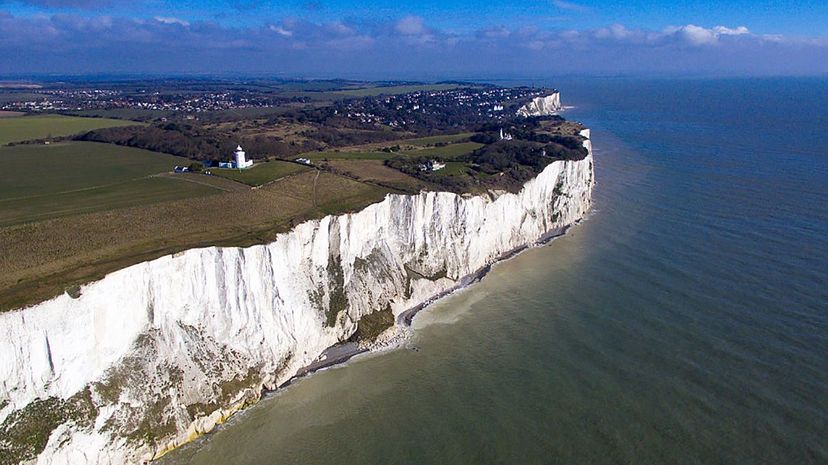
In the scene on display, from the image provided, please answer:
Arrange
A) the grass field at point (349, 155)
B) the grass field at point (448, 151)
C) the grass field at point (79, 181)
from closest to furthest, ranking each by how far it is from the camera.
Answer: the grass field at point (79, 181)
the grass field at point (349, 155)
the grass field at point (448, 151)

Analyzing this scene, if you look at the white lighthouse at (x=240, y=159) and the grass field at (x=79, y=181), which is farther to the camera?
the white lighthouse at (x=240, y=159)

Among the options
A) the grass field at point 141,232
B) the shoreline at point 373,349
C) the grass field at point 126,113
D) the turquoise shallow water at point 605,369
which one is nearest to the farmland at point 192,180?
the grass field at point 141,232

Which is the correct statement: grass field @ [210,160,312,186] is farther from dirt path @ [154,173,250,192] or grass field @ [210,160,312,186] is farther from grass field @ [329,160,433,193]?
grass field @ [329,160,433,193]

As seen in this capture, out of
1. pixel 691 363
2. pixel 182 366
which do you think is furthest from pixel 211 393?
pixel 691 363

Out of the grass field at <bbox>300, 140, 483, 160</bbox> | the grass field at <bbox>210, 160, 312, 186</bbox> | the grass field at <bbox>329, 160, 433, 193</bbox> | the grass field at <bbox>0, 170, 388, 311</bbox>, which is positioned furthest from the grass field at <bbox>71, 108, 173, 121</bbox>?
the grass field at <bbox>0, 170, 388, 311</bbox>

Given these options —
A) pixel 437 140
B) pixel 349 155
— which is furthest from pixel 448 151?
pixel 349 155

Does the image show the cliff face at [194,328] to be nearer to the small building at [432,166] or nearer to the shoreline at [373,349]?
the shoreline at [373,349]
